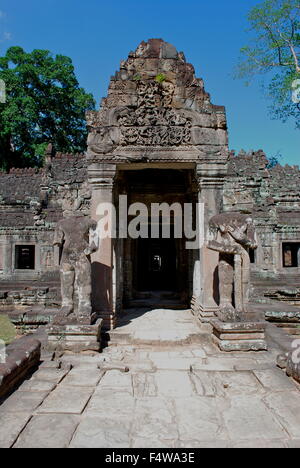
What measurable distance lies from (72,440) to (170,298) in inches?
292

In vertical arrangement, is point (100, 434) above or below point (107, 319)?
below

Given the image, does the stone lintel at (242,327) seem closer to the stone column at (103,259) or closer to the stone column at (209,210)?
the stone column at (209,210)

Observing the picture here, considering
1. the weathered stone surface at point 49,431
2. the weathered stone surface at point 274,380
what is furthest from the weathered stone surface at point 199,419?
the weathered stone surface at point 49,431

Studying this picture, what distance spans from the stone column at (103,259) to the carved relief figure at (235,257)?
1904 mm

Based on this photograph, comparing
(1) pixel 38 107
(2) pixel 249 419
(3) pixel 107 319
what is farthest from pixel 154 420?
(1) pixel 38 107

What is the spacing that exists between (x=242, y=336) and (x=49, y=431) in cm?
315

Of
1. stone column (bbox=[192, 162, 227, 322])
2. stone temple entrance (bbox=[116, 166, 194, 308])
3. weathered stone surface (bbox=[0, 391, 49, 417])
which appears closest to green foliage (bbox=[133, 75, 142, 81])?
stone column (bbox=[192, 162, 227, 322])

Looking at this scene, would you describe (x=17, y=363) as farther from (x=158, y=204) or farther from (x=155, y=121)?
(x=158, y=204)

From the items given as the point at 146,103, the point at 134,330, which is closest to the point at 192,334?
the point at 134,330

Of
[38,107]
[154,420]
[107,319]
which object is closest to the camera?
[154,420]

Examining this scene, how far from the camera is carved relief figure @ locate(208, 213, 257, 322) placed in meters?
5.26

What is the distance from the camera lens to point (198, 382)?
12.6ft

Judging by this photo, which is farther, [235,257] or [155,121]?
[155,121]

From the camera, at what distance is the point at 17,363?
3.78 metres
